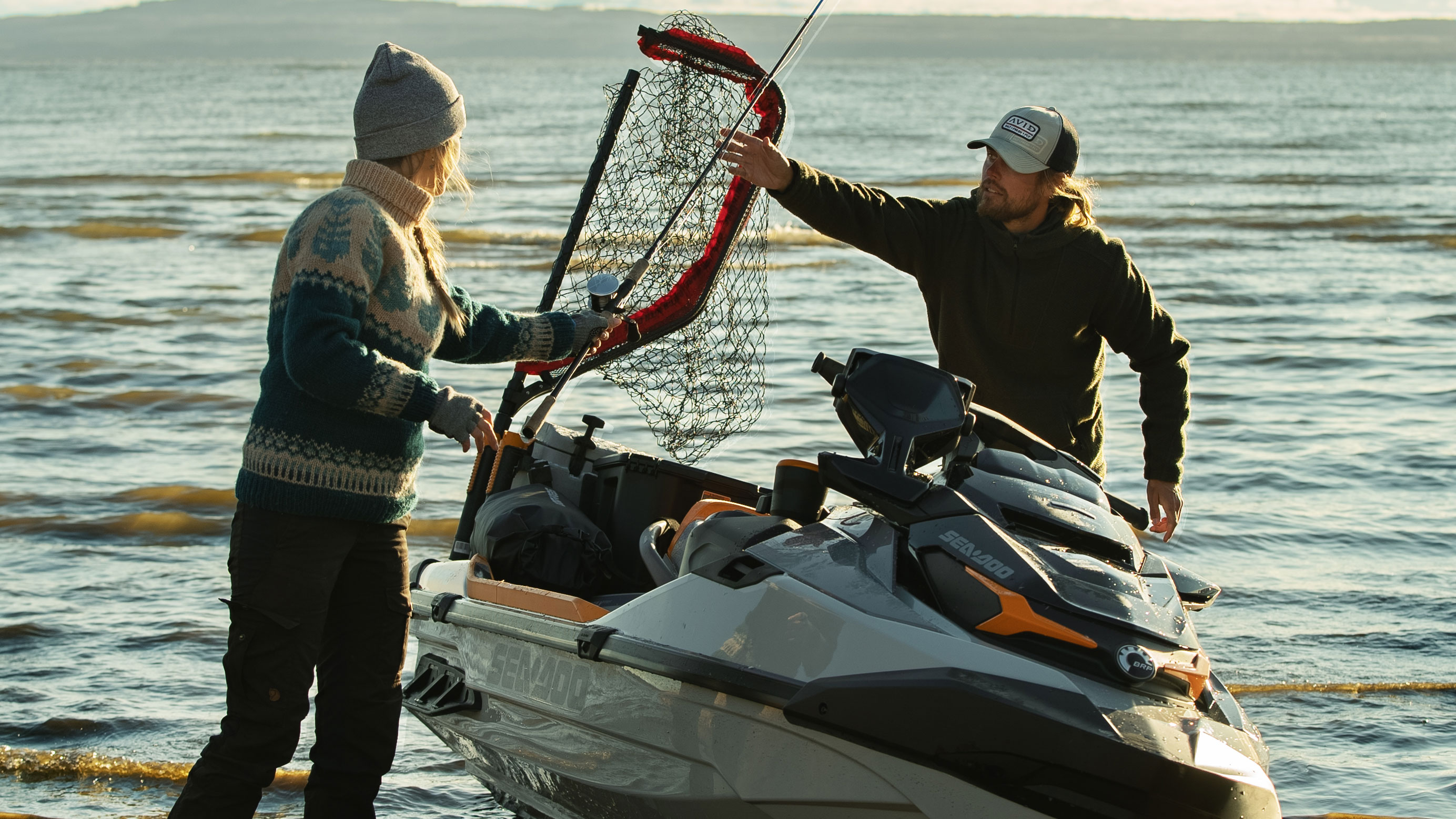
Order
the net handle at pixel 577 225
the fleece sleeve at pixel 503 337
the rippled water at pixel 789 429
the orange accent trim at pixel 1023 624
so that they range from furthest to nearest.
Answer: the rippled water at pixel 789 429, the net handle at pixel 577 225, the fleece sleeve at pixel 503 337, the orange accent trim at pixel 1023 624

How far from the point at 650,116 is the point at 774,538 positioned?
75.2 inches

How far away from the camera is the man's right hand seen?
3969 mm

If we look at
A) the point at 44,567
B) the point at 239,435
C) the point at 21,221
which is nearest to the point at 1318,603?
the point at 44,567

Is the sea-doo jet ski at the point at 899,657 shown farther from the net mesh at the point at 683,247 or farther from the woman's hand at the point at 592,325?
the net mesh at the point at 683,247

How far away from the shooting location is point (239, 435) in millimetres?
9023

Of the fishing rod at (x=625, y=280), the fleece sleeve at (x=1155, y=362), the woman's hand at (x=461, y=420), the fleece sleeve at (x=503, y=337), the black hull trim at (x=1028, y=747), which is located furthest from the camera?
the fleece sleeve at (x=1155, y=362)

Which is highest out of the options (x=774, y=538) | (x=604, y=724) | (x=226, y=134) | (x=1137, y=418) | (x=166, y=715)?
(x=226, y=134)

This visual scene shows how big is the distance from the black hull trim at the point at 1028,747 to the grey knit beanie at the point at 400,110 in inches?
58.6

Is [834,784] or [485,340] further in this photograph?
[485,340]

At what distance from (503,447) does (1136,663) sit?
2.37 m

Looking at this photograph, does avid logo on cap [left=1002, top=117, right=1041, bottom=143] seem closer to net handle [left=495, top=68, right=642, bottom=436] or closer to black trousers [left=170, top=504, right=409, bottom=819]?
net handle [left=495, top=68, right=642, bottom=436]

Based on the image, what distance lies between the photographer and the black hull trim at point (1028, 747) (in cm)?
241

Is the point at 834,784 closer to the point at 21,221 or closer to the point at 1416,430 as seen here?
the point at 1416,430

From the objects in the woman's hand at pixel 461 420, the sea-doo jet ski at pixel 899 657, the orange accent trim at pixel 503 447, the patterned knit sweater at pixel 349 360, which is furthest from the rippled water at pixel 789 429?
the sea-doo jet ski at pixel 899 657
